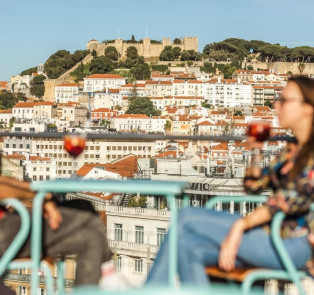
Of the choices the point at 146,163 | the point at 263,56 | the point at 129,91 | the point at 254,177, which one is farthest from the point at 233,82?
the point at 254,177

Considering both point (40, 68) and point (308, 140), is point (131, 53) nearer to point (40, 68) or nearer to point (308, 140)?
point (40, 68)

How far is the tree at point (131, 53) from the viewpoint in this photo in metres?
80.9

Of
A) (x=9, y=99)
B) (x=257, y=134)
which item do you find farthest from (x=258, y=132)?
(x=9, y=99)

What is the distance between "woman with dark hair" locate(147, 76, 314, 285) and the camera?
1558 millimetres

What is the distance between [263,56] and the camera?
91188mm

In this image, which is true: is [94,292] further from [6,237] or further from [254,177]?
[254,177]

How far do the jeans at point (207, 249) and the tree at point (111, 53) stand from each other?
80379 millimetres

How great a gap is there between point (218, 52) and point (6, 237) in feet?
281

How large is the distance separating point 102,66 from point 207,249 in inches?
3150

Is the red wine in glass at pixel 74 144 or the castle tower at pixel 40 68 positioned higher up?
the castle tower at pixel 40 68

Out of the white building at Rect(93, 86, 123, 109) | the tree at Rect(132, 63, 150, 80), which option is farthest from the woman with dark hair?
the tree at Rect(132, 63, 150, 80)

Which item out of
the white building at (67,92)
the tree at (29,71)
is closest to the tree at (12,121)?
the white building at (67,92)

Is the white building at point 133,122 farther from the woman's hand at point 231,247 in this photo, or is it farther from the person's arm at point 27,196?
the woman's hand at point 231,247

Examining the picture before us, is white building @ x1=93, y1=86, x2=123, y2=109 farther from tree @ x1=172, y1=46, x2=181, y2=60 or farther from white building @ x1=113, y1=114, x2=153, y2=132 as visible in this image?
tree @ x1=172, y1=46, x2=181, y2=60
